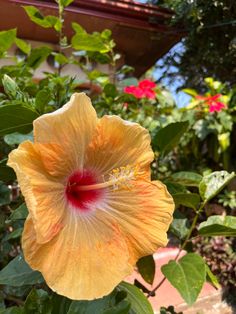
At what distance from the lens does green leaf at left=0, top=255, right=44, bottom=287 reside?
781 mm

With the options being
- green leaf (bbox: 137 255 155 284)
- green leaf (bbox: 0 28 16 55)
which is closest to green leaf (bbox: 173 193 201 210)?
green leaf (bbox: 137 255 155 284)

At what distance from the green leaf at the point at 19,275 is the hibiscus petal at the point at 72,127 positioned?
241 millimetres

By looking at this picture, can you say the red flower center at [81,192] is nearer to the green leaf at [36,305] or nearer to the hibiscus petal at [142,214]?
the hibiscus petal at [142,214]

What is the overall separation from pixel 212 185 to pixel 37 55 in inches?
29.4

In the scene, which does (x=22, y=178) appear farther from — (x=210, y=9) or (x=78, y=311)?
(x=210, y=9)

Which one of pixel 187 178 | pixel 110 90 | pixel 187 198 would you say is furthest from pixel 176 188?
pixel 110 90

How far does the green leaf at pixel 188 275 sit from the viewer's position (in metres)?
0.81

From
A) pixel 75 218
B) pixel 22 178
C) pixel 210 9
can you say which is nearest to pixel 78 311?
pixel 75 218

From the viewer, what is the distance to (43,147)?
0.65 metres

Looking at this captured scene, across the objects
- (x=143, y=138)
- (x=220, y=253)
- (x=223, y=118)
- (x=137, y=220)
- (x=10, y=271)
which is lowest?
(x=220, y=253)

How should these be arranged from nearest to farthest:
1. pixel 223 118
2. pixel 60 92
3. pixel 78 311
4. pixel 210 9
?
pixel 78 311, pixel 60 92, pixel 210 9, pixel 223 118

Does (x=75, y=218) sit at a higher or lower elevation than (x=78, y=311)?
higher

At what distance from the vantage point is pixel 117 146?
766 mm

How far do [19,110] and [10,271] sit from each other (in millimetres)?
321
